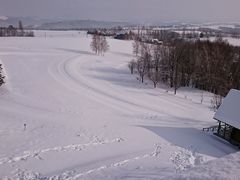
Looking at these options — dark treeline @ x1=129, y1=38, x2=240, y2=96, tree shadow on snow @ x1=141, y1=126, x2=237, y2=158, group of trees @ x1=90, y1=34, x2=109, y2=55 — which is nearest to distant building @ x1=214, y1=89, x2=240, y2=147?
tree shadow on snow @ x1=141, y1=126, x2=237, y2=158

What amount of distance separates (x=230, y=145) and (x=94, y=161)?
13.8m

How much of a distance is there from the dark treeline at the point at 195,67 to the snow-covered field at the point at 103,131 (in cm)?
429

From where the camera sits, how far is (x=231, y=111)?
28.1m

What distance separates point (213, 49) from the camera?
197 ft

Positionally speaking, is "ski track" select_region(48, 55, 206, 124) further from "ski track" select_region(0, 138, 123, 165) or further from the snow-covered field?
"ski track" select_region(0, 138, 123, 165)

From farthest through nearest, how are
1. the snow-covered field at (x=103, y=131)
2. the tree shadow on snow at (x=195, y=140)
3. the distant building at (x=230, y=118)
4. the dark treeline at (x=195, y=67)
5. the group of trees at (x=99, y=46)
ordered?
the group of trees at (x=99, y=46) < the dark treeline at (x=195, y=67) < the distant building at (x=230, y=118) < the tree shadow on snow at (x=195, y=140) < the snow-covered field at (x=103, y=131)

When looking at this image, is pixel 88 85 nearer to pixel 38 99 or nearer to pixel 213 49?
pixel 38 99

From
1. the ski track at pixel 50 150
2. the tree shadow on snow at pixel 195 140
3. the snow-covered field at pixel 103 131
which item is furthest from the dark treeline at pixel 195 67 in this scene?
the ski track at pixel 50 150

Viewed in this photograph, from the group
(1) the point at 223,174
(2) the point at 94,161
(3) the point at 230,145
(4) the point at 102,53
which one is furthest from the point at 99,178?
(4) the point at 102,53

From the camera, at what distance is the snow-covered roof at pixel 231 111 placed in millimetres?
27250

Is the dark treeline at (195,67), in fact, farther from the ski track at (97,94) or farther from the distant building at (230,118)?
the distant building at (230,118)

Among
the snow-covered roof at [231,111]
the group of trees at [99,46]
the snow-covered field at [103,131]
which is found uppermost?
the group of trees at [99,46]

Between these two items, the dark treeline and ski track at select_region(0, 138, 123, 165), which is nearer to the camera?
ski track at select_region(0, 138, 123, 165)

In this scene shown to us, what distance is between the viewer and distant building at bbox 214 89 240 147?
27156 millimetres
